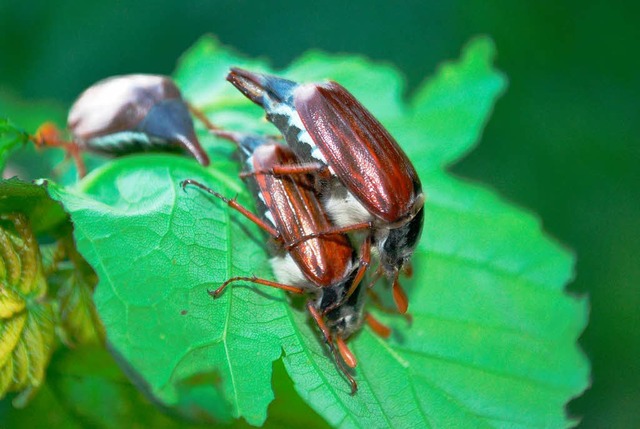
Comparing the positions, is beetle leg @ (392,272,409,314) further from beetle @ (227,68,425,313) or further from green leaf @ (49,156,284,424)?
green leaf @ (49,156,284,424)

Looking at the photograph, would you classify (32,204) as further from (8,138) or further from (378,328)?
(378,328)

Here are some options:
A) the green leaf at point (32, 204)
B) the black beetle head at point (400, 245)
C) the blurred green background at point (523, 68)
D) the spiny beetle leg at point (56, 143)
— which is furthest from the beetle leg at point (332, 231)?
the blurred green background at point (523, 68)

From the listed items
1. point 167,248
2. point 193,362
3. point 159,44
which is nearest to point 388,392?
point 193,362

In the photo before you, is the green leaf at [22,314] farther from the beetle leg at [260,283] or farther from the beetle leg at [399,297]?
the beetle leg at [399,297]

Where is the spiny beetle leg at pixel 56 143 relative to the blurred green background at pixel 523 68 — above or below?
above

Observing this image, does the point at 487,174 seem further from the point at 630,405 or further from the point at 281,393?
the point at 281,393

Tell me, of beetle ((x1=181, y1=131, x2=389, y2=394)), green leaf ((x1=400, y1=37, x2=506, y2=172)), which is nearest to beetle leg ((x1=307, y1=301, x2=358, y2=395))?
beetle ((x1=181, y1=131, x2=389, y2=394))

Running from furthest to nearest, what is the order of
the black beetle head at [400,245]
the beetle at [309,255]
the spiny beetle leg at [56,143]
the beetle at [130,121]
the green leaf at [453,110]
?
the green leaf at [453,110] < the spiny beetle leg at [56,143] < the beetle at [130,121] < the black beetle head at [400,245] < the beetle at [309,255]
